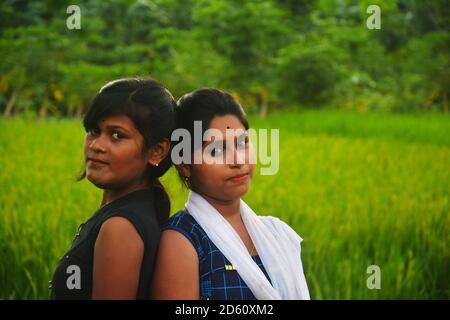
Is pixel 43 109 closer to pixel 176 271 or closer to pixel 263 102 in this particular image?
pixel 263 102

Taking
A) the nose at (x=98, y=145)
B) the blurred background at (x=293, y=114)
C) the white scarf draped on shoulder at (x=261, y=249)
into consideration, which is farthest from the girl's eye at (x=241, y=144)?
the blurred background at (x=293, y=114)

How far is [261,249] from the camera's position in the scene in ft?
3.07

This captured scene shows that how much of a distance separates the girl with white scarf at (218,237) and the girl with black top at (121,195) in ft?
0.12

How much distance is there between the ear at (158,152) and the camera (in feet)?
2.94

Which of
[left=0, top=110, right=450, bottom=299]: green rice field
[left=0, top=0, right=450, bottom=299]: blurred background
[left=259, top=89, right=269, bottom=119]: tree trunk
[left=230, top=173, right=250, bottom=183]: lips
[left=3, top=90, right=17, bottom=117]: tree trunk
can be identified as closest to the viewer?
[left=230, top=173, right=250, bottom=183]: lips

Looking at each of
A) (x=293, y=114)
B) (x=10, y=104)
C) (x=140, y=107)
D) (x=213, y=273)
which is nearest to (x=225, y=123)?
(x=140, y=107)

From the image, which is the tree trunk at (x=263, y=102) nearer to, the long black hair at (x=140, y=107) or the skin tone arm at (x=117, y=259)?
the long black hair at (x=140, y=107)

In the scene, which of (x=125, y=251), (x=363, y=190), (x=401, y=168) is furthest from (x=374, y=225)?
(x=125, y=251)

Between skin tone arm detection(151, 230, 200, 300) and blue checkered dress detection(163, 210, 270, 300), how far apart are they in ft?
0.08

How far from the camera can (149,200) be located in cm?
90

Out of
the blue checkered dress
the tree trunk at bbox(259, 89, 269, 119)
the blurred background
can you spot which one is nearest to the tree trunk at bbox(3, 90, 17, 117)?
the blurred background

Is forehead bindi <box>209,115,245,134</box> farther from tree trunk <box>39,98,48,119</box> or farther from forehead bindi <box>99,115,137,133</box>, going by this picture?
tree trunk <box>39,98,48,119</box>

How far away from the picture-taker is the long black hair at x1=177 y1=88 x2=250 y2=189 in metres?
0.90

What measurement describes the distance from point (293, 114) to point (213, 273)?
4.86 m
